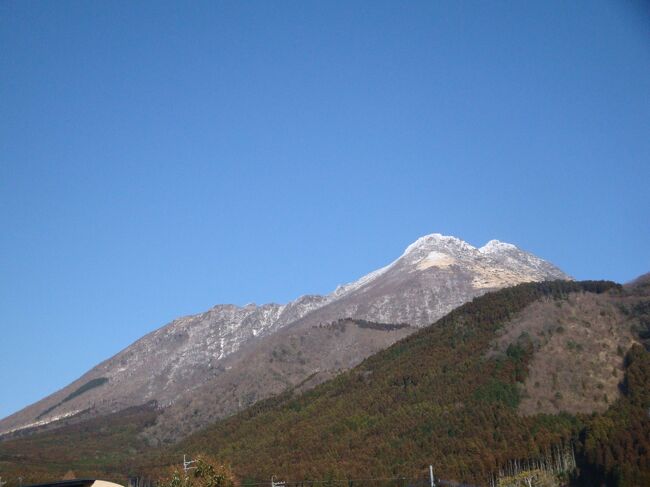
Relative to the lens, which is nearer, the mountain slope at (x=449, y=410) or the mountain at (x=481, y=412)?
the mountain at (x=481, y=412)

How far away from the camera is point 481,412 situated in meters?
144

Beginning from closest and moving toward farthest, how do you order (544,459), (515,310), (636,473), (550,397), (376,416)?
(636,473)
(544,459)
(550,397)
(376,416)
(515,310)

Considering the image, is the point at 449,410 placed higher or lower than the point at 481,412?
higher

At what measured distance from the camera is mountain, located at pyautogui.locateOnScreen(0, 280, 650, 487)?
121562mm

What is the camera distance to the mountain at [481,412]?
121562 mm

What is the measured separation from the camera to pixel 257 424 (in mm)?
189125

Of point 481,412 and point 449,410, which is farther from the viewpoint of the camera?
point 449,410

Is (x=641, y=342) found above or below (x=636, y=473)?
above

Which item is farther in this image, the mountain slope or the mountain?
the mountain slope

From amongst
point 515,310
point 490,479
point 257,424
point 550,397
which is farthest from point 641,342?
point 257,424

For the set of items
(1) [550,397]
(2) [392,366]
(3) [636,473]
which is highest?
(2) [392,366]

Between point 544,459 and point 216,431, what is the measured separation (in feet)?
310

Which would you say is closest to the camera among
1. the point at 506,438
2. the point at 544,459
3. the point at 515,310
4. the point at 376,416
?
the point at 544,459

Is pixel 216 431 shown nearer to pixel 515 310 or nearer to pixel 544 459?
pixel 515 310
